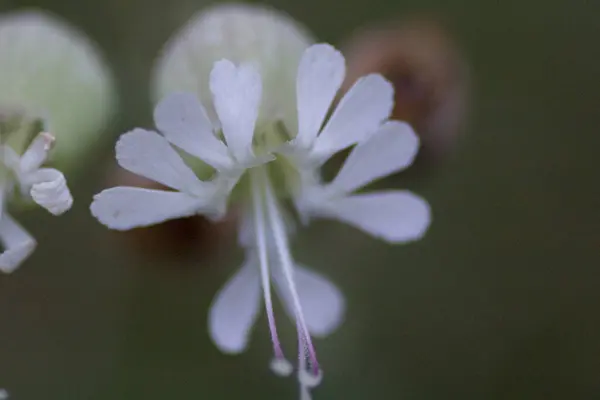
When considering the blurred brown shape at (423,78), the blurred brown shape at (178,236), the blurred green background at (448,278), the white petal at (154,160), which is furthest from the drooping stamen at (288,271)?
the blurred green background at (448,278)

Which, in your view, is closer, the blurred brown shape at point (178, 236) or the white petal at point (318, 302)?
the white petal at point (318, 302)

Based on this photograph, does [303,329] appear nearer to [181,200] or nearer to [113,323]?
[181,200]

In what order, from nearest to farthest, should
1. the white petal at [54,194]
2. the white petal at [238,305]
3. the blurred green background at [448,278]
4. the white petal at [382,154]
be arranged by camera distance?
the white petal at [54,194], the white petal at [382,154], the white petal at [238,305], the blurred green background at [448,278]

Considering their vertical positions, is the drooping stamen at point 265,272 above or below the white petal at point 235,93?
below

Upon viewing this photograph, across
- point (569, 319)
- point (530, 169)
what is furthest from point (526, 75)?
point (569, 319)

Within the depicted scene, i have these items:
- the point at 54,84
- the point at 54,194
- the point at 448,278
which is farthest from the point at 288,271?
the point at 448,278

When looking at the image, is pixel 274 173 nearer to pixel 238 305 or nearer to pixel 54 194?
pixel 238 305

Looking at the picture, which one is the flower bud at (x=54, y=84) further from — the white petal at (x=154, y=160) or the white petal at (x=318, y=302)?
the white petal at (x=318, y=302)

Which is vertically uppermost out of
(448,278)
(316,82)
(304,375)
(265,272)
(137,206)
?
(316,82)
